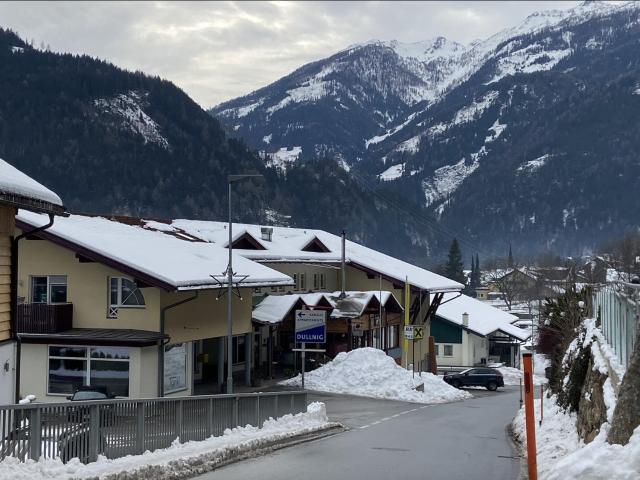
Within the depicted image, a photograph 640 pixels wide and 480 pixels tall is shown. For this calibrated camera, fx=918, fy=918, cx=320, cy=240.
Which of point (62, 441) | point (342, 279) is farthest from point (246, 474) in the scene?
point (342, 279)

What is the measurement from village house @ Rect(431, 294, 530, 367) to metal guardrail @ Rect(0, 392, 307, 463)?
57.0 meters

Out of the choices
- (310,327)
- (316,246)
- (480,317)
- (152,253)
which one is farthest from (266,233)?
(480,317)

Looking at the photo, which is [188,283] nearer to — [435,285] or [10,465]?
[10,465]

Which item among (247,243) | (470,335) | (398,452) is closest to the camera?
(398,452)

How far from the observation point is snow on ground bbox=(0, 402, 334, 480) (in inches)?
455

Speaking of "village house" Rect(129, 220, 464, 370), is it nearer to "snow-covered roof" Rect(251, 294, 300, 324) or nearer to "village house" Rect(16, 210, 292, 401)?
"snow-covered roof" Rect(251, 294, 300, 324)

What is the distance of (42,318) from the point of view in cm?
3136

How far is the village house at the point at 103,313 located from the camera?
30.9m

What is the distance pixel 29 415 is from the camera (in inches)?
461

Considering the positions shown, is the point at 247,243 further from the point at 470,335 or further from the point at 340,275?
the point at 470,335

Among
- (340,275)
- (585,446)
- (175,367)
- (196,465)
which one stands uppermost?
(340,275)

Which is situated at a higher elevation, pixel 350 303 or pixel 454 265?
pixel 454 265

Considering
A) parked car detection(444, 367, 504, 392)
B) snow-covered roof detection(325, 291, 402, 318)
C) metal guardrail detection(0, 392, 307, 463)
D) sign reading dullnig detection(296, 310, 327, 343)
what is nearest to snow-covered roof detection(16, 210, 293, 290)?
sign reading dullnig detection(296, 310, 327, 343)

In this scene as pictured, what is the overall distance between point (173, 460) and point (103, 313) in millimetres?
18137
